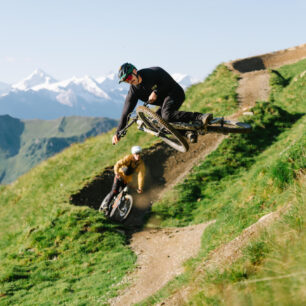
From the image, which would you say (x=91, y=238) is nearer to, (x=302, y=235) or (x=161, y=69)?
(x=161, y=69)

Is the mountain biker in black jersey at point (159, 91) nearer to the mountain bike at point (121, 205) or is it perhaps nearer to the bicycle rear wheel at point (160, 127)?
the bicycle rear wheel at point (160, 127)

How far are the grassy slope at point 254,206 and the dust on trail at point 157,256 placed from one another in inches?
30.1

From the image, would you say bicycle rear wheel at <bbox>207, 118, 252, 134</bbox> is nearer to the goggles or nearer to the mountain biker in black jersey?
the mountain biker in black jersey

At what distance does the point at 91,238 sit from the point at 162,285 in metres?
5.08

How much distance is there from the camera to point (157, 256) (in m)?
10.9

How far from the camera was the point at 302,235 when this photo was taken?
387 centimetres

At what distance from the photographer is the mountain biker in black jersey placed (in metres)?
8.16

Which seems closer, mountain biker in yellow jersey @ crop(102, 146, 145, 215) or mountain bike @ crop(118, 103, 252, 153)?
mountain bike @ crop(118, 103, 252, 153)

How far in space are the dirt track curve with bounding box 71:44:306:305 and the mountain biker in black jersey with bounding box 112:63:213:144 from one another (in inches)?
149

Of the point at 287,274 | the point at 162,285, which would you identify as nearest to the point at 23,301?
the point at 162,285

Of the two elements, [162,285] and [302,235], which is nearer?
[302,235]

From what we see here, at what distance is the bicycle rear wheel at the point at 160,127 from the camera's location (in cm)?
835

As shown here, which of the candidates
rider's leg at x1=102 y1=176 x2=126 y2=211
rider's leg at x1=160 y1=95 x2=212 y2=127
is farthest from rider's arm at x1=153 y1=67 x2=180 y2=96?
rider's leg at x1=102 y1=176 x2=126 y2=211

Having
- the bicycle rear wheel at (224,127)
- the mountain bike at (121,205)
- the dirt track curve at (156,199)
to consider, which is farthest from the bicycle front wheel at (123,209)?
the bicycle rear wheel at (224,127)
